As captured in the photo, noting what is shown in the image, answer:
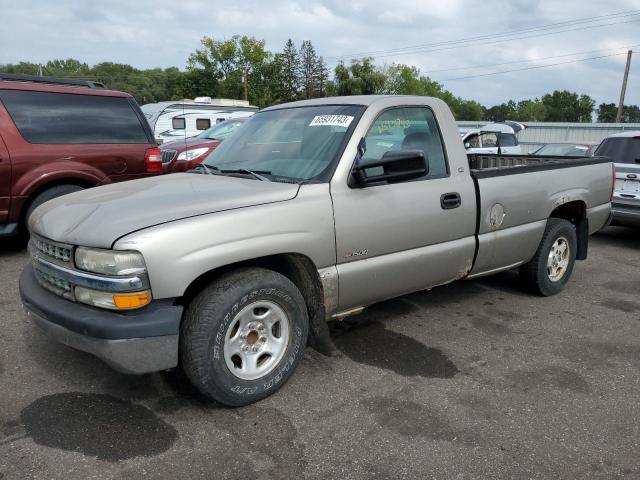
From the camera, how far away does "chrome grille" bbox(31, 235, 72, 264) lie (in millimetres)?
2904

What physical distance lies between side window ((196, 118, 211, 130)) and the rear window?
11924 millimetres

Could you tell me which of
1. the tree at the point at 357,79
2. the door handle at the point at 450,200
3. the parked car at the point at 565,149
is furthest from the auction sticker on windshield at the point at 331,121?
the tree at the point at 357,79

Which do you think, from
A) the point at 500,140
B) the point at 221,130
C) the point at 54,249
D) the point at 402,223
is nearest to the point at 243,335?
the point at 54,249

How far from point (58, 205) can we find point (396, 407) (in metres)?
2.37

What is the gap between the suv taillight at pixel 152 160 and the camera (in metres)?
6.95

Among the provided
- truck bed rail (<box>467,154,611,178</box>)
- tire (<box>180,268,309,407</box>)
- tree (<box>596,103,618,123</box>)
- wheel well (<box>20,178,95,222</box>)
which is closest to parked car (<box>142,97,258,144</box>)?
wheel well (<box>20,178,95,222</box>)

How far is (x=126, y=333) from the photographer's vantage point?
265 centimetres

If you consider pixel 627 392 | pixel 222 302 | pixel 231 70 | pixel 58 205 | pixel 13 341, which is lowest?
pixel 627 392

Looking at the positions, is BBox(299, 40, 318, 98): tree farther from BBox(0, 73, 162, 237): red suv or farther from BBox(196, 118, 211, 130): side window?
BBox(0, 73, 162, 237): red suv

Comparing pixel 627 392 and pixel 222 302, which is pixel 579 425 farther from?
pixel 222 302

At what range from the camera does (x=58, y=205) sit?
3.35 meters

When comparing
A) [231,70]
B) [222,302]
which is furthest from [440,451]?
[231,70]

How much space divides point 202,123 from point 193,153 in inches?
318

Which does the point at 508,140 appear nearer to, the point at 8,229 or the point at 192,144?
the point at 192,144
